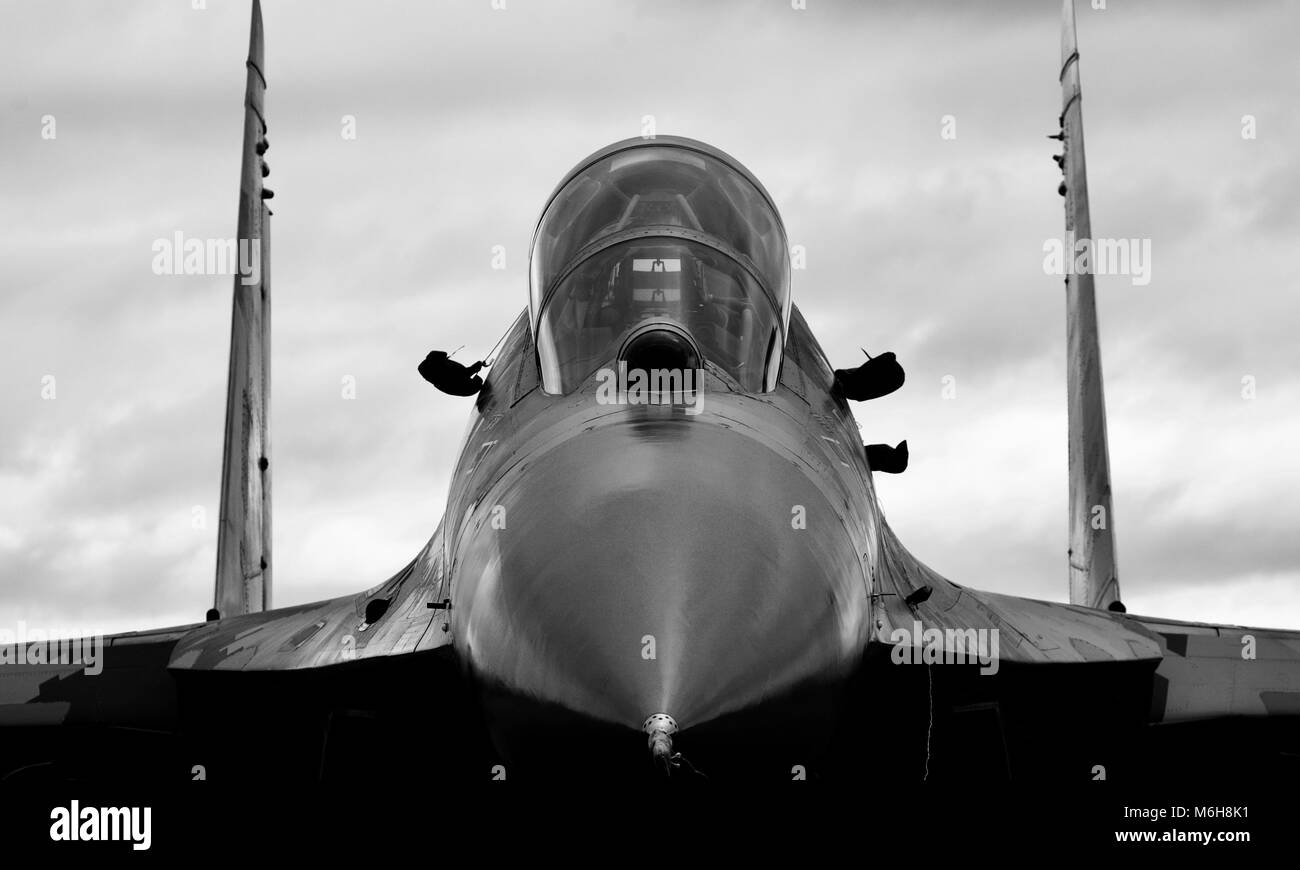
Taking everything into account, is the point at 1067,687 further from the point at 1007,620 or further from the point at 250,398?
the point at 250,398

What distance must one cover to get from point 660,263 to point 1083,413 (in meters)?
6.54

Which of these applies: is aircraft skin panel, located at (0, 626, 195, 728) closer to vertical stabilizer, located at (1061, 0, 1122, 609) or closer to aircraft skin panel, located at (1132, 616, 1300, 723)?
aircraft skin panel, located at (1132, 616, 1300, 723)

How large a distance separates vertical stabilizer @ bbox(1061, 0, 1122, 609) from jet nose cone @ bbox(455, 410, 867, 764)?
654 centimetres

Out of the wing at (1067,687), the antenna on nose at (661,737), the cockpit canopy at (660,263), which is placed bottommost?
the antenna on nose at (661,737)

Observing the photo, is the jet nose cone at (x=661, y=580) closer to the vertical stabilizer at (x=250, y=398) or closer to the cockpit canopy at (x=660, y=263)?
the cockpit canopy at (x=660, y=263)

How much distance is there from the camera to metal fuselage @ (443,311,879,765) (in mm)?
5086

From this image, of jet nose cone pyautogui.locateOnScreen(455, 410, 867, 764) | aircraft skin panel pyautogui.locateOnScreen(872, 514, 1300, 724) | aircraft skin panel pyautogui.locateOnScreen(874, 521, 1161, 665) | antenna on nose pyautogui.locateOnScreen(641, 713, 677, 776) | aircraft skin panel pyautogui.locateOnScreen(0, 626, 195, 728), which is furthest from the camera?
aircraft skin panel pyautogui.locateOnScreen(0, 626, 195, 728)

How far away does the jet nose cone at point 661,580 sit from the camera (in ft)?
16.7

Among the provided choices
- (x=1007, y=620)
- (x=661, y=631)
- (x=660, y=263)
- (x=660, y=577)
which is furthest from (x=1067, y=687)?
(x=661, y=631)

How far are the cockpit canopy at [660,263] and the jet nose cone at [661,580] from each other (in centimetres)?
106

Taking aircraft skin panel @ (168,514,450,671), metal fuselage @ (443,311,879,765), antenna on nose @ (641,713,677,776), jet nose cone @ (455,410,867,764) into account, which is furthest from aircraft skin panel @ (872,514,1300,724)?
antenna on nose @ (641,713,677,776)

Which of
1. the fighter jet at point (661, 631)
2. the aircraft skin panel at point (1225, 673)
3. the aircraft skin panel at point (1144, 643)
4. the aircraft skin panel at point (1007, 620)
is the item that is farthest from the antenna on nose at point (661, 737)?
the aircraft skin panel at point (1225, 673)
